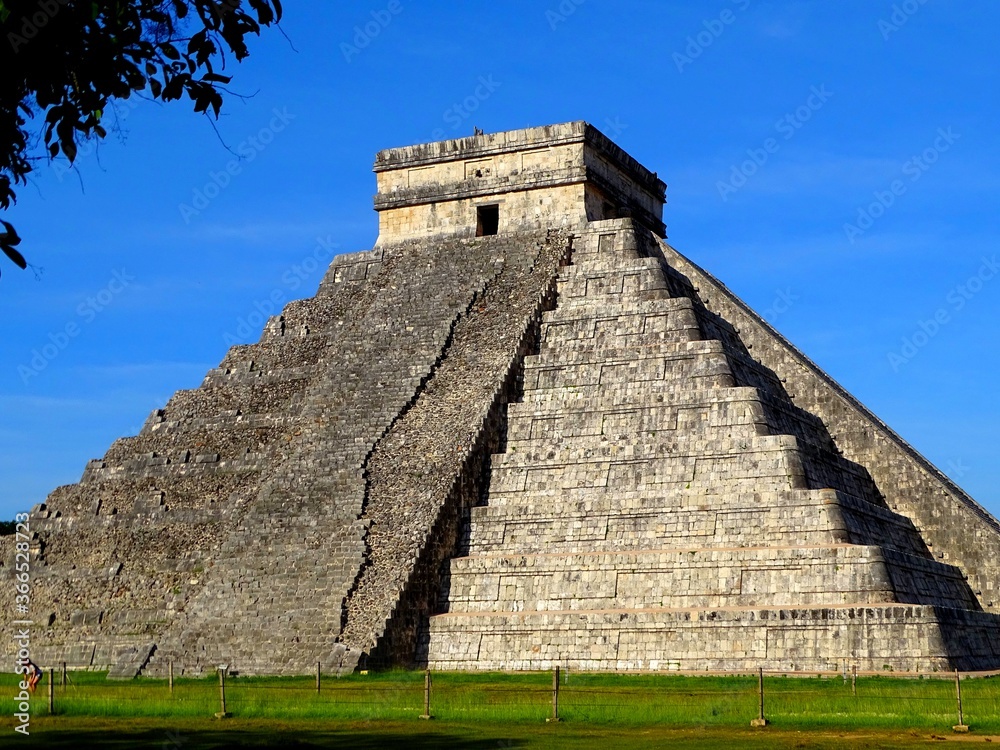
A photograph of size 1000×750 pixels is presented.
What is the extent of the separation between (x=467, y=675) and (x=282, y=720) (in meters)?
5.53

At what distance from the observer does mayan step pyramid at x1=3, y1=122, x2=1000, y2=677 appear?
23.7 m

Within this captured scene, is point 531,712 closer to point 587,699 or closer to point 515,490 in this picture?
point 587,699

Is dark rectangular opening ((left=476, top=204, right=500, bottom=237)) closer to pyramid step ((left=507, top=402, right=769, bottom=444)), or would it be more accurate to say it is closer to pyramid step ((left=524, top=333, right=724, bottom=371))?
pyramid step ((left=524, top=333, right=724, bottom=371))

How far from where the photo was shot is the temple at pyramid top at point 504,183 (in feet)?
107

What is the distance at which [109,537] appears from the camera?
96.0ft

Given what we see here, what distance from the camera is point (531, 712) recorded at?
60.0 feet

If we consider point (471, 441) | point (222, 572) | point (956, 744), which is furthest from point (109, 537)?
point (956, 744)

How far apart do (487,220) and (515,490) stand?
9173 mm

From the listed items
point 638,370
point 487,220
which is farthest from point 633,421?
point 487,220

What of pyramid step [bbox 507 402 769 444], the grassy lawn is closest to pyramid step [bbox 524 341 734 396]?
pyramid step [bbox 507 402 769 444]

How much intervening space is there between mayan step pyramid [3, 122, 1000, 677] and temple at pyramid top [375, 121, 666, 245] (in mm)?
64

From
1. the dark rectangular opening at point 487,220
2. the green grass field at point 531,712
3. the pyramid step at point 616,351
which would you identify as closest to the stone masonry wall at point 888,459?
the dark rectangular opening at point 487,220

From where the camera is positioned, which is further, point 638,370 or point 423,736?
point 638,370

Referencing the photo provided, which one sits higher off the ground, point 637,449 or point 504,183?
point 504,183
